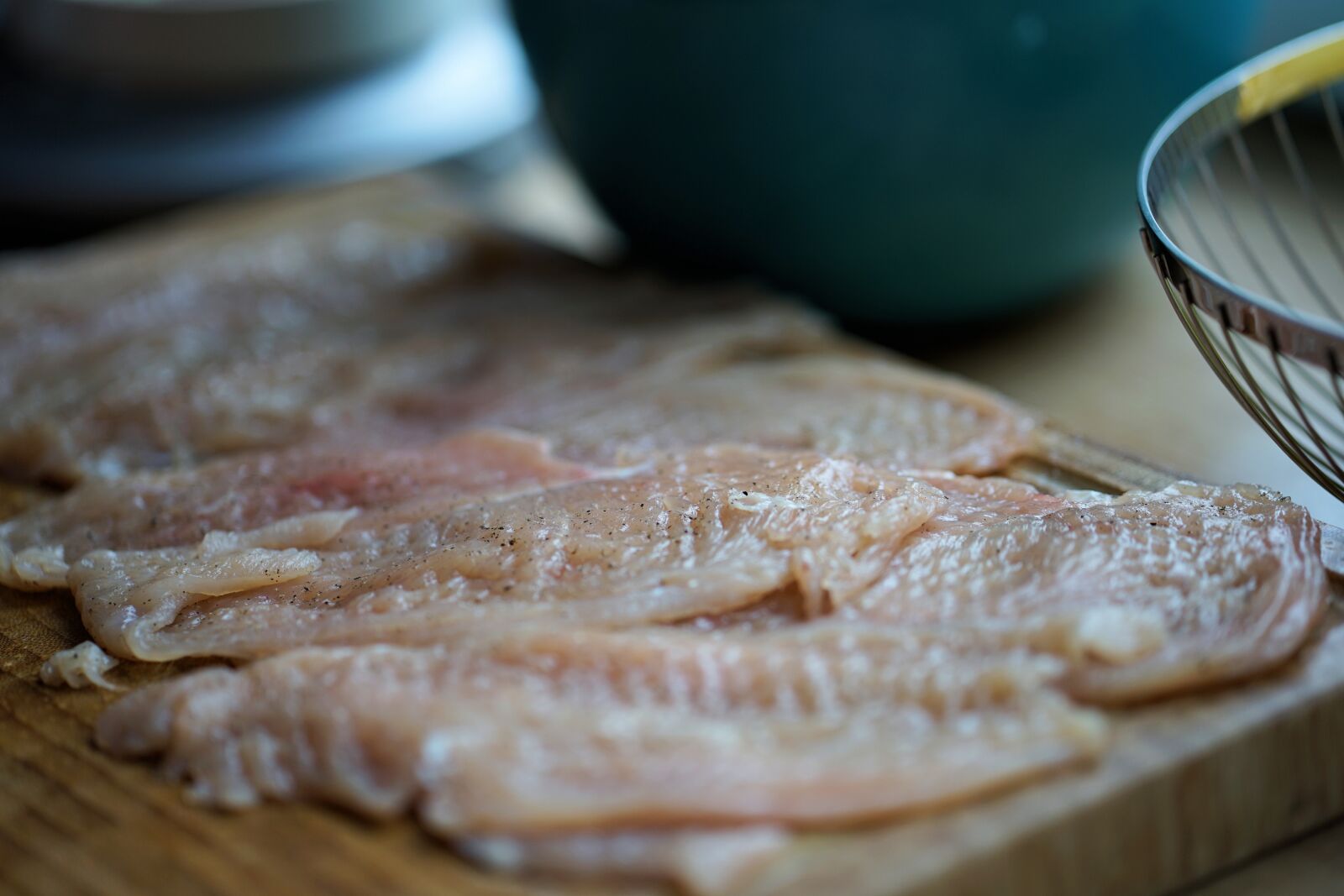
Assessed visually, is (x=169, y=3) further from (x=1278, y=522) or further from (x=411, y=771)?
(x=1278, y=522)

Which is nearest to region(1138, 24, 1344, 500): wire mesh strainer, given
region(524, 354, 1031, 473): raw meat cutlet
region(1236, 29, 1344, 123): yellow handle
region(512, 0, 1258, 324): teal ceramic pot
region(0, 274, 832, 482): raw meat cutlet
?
region(1236, 29, 1344, 123): yellow handle

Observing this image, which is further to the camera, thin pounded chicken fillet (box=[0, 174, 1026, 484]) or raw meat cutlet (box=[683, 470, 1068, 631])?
thin pounded chicken fillet (box=[0, 174, 1026, 484])

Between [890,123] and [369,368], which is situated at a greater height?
[890,123]

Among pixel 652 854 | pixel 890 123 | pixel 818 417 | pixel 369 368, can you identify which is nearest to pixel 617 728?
pixel 652 854

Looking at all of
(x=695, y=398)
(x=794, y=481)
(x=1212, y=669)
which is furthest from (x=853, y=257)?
(x=1212, y=669)

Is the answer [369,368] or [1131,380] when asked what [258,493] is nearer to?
[369,368]

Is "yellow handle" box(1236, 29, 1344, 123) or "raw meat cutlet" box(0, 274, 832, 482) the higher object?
"yellow handle" box(1236, 29, 1344, 123)

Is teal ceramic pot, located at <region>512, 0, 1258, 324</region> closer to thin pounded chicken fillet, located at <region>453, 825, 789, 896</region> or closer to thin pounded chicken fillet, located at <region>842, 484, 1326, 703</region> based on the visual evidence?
thin pounded chicken fillet, located at <region>842, 484, 1326, 703</region>
